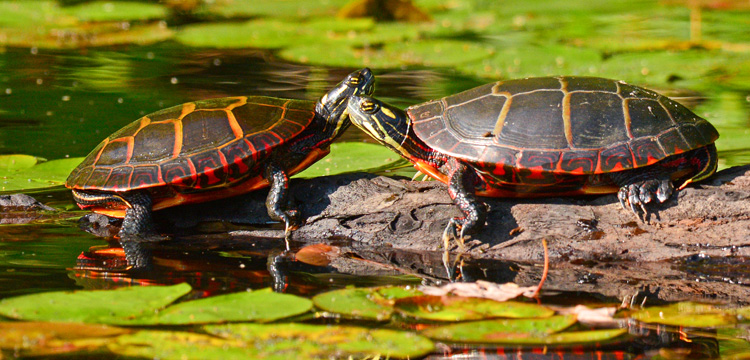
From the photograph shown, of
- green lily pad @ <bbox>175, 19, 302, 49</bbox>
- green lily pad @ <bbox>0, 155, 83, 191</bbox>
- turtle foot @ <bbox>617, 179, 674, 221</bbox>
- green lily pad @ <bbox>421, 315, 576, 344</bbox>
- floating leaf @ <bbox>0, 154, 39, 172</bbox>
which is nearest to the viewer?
green lily pad @ <bbox>421, 315, 576, 344</bbox>

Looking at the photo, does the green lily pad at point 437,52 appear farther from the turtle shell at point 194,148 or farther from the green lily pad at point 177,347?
the green lily pad at point 177,347

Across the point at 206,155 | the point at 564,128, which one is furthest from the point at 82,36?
the point at 564,128

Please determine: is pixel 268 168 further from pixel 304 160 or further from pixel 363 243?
pixel 363 243

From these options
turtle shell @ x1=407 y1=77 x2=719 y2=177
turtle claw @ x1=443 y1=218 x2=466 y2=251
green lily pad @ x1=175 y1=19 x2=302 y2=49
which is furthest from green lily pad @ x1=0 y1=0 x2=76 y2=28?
turtle claw @ x1=443 y1=218 x2=466 y2=251

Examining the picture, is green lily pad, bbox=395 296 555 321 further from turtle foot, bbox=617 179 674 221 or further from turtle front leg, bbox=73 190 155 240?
turtle front leg, bbox=73 190 155 240

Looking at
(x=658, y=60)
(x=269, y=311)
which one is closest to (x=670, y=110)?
(x=269, y=311)
